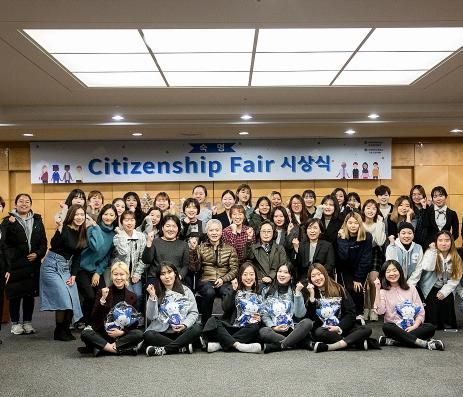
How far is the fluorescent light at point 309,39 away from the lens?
5180 mm

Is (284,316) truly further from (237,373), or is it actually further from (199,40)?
(199,40)

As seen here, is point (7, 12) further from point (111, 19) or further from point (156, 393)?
point (156, 393)

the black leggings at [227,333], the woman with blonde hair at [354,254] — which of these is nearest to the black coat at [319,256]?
the woman with blonde hair at [354,254]

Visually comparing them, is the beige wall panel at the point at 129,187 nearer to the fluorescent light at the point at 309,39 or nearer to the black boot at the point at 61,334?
the black boot at the point at 61,334

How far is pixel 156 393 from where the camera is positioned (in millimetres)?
4023

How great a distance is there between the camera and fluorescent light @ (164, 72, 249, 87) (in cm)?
660

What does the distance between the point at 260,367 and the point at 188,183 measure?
22.9 ft

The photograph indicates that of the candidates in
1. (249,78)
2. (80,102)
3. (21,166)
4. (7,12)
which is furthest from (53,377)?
(21,166)

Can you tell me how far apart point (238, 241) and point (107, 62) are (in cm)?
250

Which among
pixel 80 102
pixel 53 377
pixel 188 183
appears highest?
pixel 80 102

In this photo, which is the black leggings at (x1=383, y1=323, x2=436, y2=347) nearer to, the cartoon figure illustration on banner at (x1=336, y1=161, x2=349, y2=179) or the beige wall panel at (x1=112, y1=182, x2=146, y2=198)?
the cartoon figure illustration on banner at (x1=336, y1=161, x2=349, y2=179)

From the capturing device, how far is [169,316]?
17.3 ft

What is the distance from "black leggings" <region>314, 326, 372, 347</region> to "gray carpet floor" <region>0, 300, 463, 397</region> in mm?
130

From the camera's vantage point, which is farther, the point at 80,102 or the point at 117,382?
the point at 80,102
